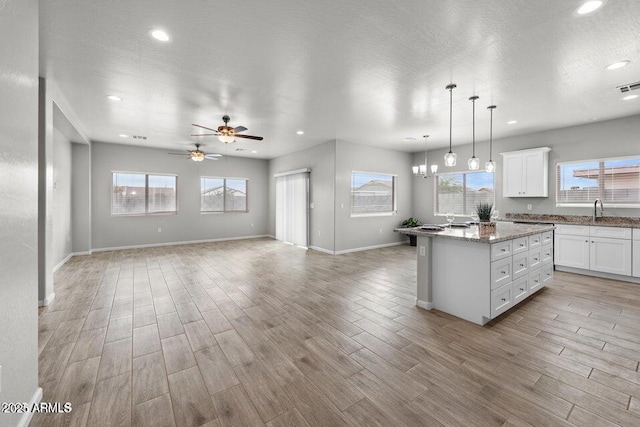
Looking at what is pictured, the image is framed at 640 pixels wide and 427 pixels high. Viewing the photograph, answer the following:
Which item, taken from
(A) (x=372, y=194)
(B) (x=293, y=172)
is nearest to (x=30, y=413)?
(B) (x=293, y=172)

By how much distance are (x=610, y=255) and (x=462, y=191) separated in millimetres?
3319

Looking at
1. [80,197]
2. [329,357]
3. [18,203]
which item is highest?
[80,197]

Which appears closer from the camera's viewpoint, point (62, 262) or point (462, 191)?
point (62, 262)

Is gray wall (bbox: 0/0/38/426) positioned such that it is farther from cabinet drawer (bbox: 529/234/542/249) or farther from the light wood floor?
cabinet drawer (bbox: 529/234/542/249)

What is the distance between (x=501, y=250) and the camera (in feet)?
10.1

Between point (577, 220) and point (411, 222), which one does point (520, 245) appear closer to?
point (577, 220)

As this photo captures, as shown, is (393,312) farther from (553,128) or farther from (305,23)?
(553,128)

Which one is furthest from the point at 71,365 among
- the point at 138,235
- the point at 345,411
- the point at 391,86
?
the point at 138,235

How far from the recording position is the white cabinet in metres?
4.48

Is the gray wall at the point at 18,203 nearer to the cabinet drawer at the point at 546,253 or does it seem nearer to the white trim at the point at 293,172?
the cabinet drawer at the point at 546,253

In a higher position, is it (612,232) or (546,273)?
(612,232)

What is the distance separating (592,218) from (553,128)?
1.99 meters

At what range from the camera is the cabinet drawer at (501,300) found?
2963mm

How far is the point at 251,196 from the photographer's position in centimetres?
968
